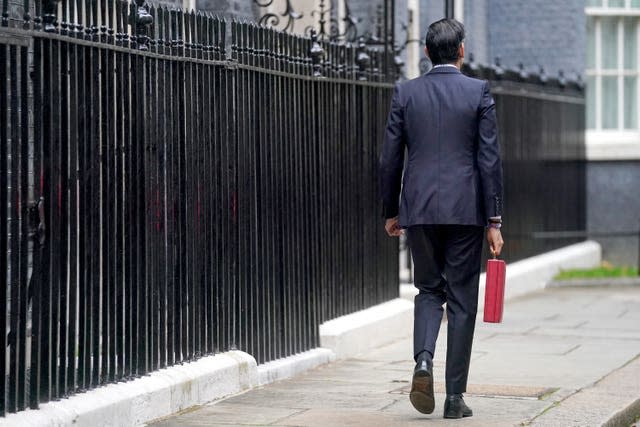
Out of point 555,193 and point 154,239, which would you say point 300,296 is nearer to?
point 154,239

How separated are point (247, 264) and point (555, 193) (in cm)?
852

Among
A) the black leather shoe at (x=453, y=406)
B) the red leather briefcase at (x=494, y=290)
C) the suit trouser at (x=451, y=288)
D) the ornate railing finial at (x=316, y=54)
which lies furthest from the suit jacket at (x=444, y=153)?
the ornate railing finial at (x=316, y=54)

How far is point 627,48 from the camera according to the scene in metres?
17.7

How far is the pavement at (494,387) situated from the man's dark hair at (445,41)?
5.36 feet

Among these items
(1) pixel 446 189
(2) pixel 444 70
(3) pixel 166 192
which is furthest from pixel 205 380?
(2) pixel 444 70

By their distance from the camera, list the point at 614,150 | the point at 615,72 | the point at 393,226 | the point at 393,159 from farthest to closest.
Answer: the point at 615,72 → the point at 614,150 → the point at 393,226 → the point at 393,159

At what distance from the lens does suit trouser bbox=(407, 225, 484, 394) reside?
655 centimetres

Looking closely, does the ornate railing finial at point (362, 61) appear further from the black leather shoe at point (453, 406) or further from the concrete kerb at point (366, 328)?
the black leather shoe at point (453, 406)

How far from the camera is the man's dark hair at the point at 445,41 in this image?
263 inches

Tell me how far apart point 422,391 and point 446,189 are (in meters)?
0.90

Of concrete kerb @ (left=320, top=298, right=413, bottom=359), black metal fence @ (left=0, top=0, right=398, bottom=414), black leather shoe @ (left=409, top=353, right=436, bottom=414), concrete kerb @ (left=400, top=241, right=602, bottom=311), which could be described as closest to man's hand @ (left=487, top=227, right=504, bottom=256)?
black leather shoe @ (left=409, top=353, right=436, bottom=414)

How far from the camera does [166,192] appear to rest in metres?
6.86

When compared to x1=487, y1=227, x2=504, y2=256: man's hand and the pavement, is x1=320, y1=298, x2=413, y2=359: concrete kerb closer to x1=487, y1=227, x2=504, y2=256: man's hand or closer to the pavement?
the pavement

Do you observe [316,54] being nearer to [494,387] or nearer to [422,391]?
[494,387]
